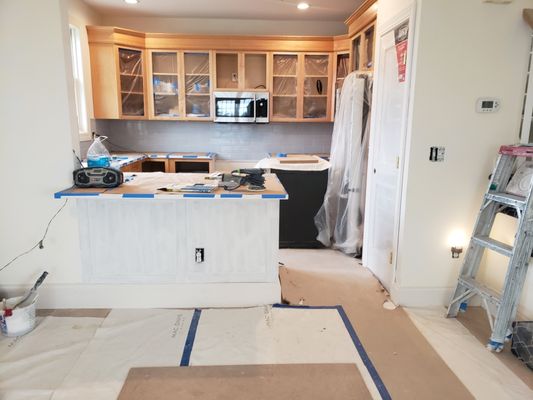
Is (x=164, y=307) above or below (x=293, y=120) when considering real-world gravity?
below

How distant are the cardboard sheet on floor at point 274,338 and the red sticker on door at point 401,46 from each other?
1732mm

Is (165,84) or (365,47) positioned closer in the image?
(365,47)

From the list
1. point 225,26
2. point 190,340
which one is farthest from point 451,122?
point 225,26

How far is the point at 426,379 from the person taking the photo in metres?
2.00

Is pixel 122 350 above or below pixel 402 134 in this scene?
below

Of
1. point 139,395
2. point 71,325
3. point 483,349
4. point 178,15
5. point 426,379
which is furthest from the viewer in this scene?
point 178,15

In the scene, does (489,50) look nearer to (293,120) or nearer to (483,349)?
(483,349)

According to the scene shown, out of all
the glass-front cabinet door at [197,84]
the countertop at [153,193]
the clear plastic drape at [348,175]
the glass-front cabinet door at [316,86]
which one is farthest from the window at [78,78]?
the clear plastic drape at [348,175]

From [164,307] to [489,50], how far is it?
9.06 feet

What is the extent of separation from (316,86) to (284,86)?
43cm

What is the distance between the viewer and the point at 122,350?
7.20ft

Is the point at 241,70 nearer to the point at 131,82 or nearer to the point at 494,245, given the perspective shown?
the point at 131,82

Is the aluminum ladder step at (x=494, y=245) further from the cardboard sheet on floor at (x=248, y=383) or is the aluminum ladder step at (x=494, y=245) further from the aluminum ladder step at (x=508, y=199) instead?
the cardboard sheet on floor at (x=248, y=383)

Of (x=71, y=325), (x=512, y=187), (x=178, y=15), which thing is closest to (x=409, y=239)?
(x=512, y=187)
